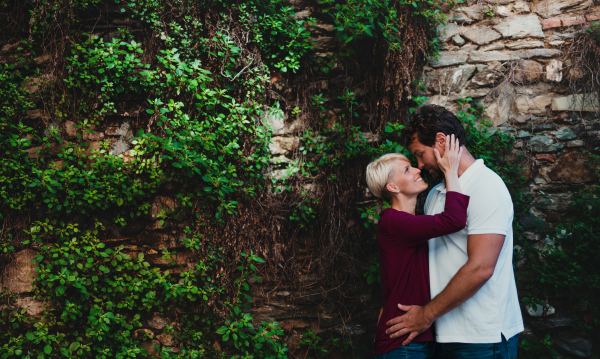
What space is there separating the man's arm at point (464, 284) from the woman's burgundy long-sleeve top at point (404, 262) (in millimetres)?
66

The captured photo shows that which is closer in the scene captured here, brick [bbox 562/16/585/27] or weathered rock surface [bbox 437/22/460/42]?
brick [bbox 562/16/585/27]

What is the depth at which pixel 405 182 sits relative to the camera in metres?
2.01

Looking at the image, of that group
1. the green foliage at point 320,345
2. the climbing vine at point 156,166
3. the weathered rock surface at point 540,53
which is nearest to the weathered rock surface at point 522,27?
the weathered rock surface at point 540,53

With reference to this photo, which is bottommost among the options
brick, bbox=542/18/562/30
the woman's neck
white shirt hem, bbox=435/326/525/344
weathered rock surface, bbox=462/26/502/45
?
white shirt hem, bbox=435/326/525/344

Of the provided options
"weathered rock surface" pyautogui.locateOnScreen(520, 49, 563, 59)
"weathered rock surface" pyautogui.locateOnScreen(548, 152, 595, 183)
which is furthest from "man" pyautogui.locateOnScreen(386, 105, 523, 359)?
"weathered rock surface" pyautogui.locateOnScreen(520, 49, 563, 59)

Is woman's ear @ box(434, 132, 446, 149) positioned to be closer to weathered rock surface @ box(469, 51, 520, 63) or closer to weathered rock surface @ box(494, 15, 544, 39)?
weathered rock surface @ box(469, 51, 520, 63)

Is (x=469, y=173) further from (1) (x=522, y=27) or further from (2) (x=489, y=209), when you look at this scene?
(1) (x=522, y=27)

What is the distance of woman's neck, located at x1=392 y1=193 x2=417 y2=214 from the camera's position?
6.58ft

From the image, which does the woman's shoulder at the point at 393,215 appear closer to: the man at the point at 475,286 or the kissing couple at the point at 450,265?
the kissing couple at the point at 450,265

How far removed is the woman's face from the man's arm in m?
0.47

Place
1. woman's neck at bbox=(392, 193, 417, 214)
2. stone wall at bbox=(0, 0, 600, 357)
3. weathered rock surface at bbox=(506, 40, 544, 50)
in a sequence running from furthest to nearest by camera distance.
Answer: weathered rock surface at bbox=(506, 40, 544, 50) < stone wall at bbox=(0, 0, 600, 357) < woman's neck at bbox=(392, 193, 417, 214)

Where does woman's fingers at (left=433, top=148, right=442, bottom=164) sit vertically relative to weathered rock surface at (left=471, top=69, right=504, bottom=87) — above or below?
below

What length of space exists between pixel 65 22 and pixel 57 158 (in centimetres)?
125

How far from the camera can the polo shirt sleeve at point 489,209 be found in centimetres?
160
